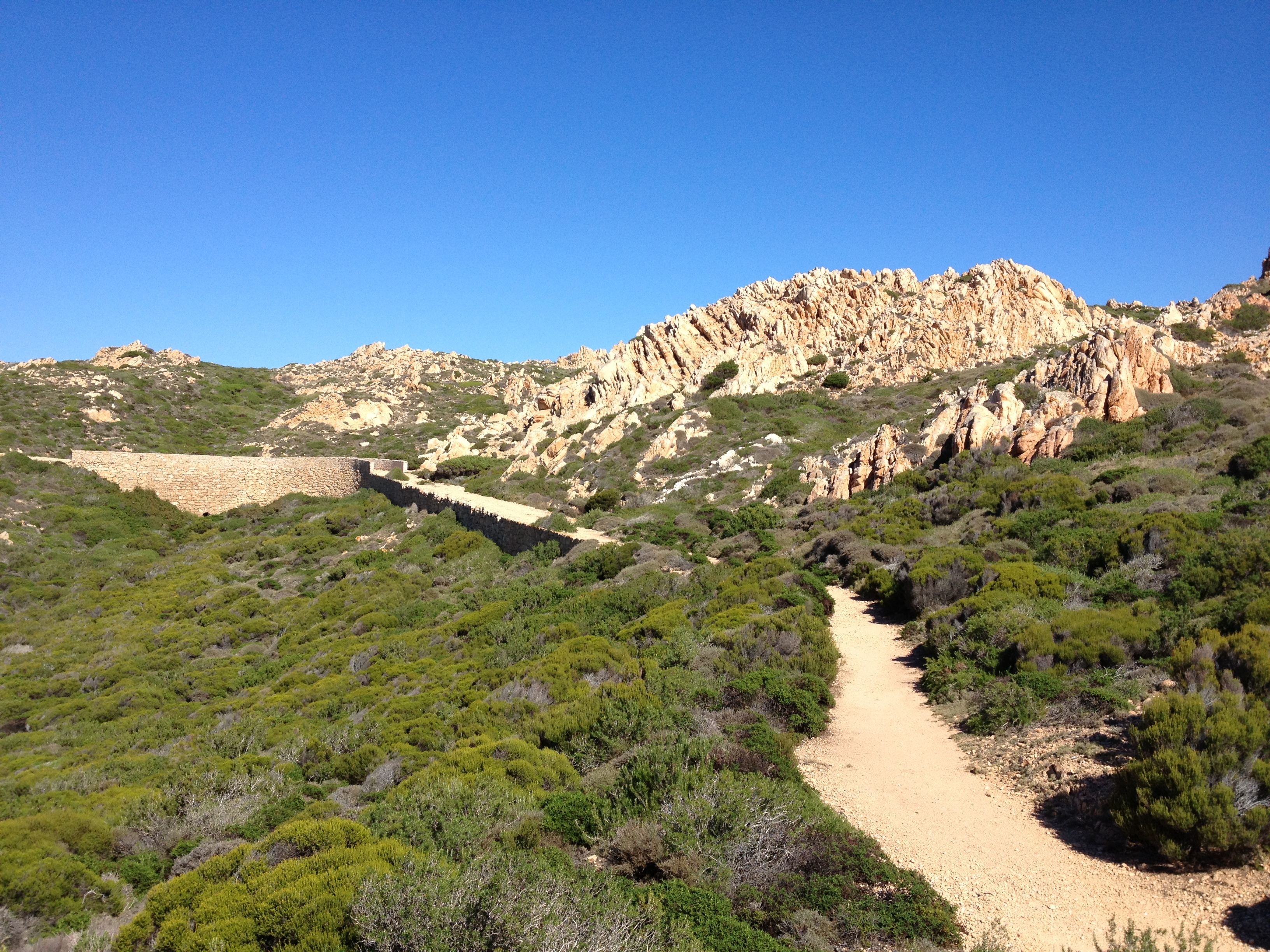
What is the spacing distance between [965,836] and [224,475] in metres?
43.6

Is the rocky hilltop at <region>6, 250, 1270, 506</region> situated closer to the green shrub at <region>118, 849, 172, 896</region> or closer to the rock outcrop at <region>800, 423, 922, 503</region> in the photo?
the rock outcrop at <region>800, 423, 922, 503</region>

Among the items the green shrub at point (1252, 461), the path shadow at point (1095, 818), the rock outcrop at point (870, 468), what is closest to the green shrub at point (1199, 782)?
the path shadow at point (1095, 818)

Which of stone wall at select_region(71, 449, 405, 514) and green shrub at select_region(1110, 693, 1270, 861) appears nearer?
green shrub at select_region(1110, 693, 1270, 861)

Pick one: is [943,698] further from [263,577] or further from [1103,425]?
[263,577]

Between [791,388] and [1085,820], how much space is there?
31.5 meters

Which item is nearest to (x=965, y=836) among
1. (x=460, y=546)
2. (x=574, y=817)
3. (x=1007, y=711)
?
(x=1007, y=711)

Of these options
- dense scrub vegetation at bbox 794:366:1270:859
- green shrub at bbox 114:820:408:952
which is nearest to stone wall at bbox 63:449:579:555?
dense scrub vegetation at bbox 794:366:1270:859

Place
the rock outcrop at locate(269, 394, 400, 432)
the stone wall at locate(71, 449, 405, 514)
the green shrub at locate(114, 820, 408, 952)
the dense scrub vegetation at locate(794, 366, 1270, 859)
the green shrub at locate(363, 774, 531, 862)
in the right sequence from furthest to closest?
the rock outcrop at locate(269, 394, 400, 432), the stone wall at locate(71, 449, 405, 514), the dense scrub vegetation at locate(794, 366, 1270, 859), the green shrub at locate(363, 774, 531, 862), the green shrub at locate(114, 820, 408, 952)

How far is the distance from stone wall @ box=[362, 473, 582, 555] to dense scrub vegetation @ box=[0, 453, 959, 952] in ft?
4.15

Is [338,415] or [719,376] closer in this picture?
[719,376]

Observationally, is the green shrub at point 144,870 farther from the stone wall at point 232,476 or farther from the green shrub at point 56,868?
the stone wall at point 232,476

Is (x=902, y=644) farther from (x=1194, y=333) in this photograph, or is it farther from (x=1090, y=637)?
(x=1194, y=333)

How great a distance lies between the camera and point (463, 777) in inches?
270

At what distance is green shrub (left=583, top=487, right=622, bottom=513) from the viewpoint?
26141 millimetres
